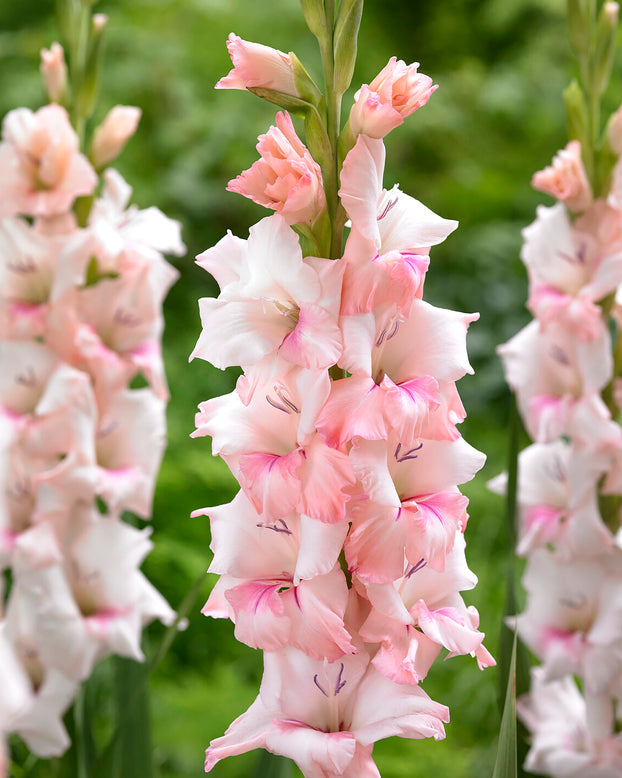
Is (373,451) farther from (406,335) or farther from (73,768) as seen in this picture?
(73,768)

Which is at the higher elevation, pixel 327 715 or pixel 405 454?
pixel 405 454

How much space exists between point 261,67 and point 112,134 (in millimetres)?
785

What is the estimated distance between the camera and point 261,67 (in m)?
0.63

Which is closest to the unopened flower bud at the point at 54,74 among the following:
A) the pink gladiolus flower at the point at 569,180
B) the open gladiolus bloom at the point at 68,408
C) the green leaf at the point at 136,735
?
the open gladiolus bloom at the point at 68,408

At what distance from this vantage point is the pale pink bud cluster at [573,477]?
129 centimetres

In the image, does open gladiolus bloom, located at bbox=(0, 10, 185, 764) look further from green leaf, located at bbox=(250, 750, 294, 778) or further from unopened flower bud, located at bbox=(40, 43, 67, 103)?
green leaf, located at bbox=(250, 750, 294, 778)

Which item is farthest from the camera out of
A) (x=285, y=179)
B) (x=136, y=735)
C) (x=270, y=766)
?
(x=136, y=735)

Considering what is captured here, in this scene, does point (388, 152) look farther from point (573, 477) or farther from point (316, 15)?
point (316, 15)

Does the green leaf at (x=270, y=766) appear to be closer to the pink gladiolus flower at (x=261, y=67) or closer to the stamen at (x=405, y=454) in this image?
the stamen at (x=405, y=454)

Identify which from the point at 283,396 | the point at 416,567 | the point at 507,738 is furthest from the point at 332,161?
the point at 507,738

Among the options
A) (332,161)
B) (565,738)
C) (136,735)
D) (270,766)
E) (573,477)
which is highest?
(332,161)

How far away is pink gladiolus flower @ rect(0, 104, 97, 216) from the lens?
1.29 meters

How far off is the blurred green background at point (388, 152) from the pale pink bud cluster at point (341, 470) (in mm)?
1828

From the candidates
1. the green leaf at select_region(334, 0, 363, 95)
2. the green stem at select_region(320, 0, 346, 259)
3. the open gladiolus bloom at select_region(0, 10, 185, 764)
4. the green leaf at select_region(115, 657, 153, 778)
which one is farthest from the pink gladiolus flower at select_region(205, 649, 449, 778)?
the open gladiolus bloom at select_region(0, 10, 185, 764)
